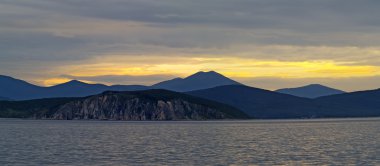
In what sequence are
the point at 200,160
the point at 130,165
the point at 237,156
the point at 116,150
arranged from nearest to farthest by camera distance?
the point at 130,165 → the point at 200,160 → the point at 237,156 → the point at 116,150

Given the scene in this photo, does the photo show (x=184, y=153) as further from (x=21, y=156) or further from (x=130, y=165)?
(x=21, y=156)

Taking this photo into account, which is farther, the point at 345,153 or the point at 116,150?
the point at 116,150

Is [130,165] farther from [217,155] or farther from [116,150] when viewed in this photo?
[116,150]

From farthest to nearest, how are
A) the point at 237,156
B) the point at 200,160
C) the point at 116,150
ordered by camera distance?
the point at 116,150 < the point at 237,156 < the point at 200,160

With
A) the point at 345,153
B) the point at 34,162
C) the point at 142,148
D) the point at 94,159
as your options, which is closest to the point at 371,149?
the point at 345,153

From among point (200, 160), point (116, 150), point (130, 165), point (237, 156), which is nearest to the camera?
point (130, 165)

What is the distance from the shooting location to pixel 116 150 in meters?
98.8

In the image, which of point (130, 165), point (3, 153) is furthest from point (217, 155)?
point (3, 153)

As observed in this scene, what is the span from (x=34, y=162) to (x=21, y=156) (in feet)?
30.7

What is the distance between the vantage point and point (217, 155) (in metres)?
89.0

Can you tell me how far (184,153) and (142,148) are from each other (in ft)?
44.8

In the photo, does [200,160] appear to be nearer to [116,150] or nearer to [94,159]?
[94,159]

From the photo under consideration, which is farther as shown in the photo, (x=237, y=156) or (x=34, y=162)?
(x=237, y=156)

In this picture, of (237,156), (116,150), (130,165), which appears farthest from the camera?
(116,150)
